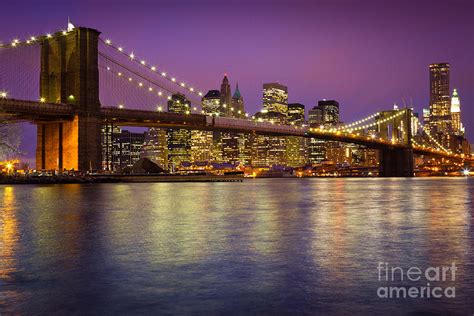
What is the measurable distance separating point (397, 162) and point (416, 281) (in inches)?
3909

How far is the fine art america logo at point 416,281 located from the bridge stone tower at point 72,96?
1966 inches

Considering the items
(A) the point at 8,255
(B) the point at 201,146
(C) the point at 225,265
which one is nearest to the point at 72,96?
(A) the point at 8,255

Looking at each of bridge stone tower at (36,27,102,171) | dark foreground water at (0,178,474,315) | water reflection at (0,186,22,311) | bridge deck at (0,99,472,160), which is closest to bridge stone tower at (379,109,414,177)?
bridge deck at (0,99,472,160)

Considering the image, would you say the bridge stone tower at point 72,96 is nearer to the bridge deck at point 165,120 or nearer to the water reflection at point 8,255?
the bridge deck at point 165,120

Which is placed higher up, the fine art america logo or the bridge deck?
the bridge deck

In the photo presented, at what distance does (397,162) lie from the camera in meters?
103

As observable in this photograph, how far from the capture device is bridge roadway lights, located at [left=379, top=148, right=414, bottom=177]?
100250 mm

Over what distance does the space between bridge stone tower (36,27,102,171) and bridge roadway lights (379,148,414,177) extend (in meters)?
61.5

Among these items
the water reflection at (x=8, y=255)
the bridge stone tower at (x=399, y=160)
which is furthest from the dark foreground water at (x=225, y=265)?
the bridge stone tower at (x=399, y=160)

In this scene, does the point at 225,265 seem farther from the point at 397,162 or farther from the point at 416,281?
the point at 397,162

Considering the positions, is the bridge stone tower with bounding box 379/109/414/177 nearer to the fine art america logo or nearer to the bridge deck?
the bridge deck

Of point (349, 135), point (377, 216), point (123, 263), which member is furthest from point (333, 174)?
point (123, 263)

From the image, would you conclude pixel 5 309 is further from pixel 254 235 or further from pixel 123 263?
pixel 254 235

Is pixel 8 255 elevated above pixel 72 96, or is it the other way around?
pixel 72 96
